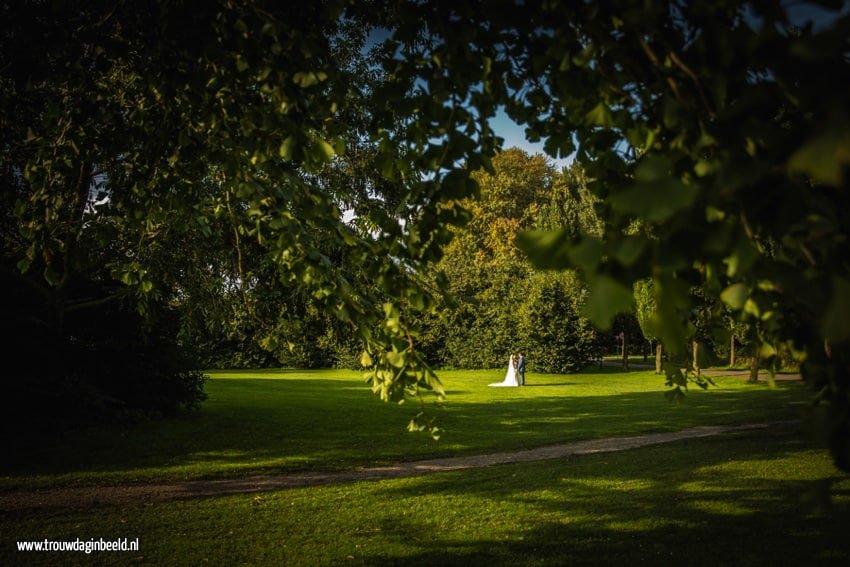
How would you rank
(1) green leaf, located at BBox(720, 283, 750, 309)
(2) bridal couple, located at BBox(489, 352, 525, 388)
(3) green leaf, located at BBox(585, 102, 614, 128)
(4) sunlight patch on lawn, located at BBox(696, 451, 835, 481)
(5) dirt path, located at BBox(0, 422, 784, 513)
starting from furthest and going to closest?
(2) bridal couple, located at BBox(489, 352, 525, 388)
(4) sunlight patch on lawn, located at BBox(696, 451, 835, 481)
(5) dirt path, located at BBox(0, 422, 784, 513)
(3) green leaf, located at BBox(585, 102, 614, 128)
(1) green leaf, located at BBox(720, 283, 750, 309)

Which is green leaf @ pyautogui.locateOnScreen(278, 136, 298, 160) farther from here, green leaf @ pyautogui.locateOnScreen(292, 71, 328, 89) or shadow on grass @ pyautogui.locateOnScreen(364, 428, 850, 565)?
shadow on grass @ pyautogui.locateOnScreen(364, 428, 850, 565)

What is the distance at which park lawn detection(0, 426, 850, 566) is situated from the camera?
587 cm

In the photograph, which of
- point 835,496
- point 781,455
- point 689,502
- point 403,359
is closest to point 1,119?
point 403,359

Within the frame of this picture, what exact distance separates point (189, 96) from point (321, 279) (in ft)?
3.86

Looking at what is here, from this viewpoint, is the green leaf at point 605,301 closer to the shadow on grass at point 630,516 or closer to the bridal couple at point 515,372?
the shadow on grass at point 630,516

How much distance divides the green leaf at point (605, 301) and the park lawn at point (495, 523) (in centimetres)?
→ 519

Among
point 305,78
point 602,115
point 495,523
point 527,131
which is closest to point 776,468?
point 495,523

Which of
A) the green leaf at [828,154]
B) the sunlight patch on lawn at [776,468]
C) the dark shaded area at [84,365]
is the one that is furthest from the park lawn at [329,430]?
the green leaf at [828,154]

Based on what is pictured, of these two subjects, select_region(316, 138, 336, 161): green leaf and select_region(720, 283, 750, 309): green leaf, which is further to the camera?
select_region(316, 138, 336, 161): green leaf

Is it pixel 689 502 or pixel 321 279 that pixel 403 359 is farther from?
pixel 689 502

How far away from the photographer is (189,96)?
10.1ft

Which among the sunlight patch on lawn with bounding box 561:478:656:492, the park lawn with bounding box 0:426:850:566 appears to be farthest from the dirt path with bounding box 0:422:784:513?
the sunlight patch on lawn with bounding box 561:478:656:492

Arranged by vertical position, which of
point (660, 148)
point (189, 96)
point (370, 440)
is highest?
point (189, 96)

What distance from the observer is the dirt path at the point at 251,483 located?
26.1 feet
